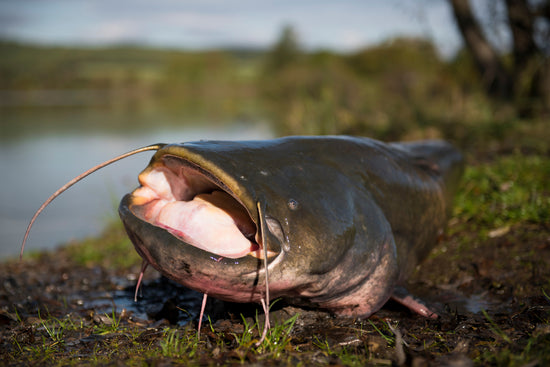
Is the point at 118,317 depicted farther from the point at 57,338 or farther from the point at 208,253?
the point at 208,253

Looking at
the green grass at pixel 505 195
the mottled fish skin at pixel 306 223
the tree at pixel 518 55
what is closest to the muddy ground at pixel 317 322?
the green grass at pixel 505 195

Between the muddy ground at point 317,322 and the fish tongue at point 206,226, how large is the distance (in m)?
0.41

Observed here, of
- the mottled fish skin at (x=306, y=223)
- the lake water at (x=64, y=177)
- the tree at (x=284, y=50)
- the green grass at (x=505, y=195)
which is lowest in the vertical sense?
the tree at (x=284, y=50)

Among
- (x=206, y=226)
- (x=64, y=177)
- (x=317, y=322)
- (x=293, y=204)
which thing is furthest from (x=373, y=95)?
(x=206, y=226)

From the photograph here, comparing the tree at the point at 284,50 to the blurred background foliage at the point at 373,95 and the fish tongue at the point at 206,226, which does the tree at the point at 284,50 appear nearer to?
the blurred background foliage at the point at 373,95

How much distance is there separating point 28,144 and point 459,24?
1269 centimetres

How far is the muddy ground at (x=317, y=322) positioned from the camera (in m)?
2.03

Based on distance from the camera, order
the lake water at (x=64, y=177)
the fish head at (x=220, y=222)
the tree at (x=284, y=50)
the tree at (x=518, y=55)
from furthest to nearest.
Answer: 1. the tree at (x=284, y=50)
2. the tree at (x=518, y=55)
3. the lake water at (x=64, y=177)
4. the fish head at (x=220, y=222)

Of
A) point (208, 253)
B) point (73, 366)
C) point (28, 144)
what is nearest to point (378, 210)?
point (208, 253)

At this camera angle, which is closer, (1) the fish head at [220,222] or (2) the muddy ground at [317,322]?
(1) the fish head at [220,222]

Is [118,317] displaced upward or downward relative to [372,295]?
downward

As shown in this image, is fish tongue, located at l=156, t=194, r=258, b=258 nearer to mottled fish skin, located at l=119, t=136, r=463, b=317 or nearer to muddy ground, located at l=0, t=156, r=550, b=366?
mottled fish skin, located at l=119, t=136, r=463, b=317

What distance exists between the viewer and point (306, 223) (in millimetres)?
2055

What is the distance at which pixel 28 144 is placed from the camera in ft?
51.4
